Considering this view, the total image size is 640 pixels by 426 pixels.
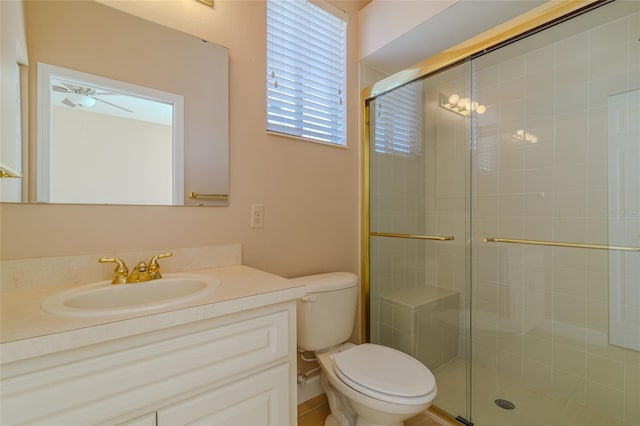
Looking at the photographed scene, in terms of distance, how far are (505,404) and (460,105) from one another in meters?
1.76

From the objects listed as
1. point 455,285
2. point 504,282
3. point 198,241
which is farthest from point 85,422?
point 504,282

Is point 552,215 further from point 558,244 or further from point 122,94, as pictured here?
point 122,94

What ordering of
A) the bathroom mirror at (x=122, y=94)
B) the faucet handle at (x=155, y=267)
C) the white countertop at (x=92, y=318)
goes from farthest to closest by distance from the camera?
the faucet handle at (x=155, y=267), the bathroom mirror at (x=122, y=94), the white countertop at (x=92, y=318)

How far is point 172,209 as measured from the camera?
1.18 metres

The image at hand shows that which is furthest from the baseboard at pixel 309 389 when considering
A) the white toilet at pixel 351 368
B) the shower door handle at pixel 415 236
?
the shower door handle at pixel 415 236

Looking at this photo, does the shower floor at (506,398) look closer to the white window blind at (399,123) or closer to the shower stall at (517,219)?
the shower stall at (517,219)

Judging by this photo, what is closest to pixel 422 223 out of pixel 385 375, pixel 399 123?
pixel 399 123

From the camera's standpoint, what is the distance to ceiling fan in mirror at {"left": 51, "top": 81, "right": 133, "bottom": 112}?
3.17ft

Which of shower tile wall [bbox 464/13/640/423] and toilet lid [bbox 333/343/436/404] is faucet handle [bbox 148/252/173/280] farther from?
shower tile wall [bbox 464/13/640/423]

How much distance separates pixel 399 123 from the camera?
6.39 ft

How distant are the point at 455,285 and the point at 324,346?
0.97m

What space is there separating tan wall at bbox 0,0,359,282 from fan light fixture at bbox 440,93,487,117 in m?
0.58

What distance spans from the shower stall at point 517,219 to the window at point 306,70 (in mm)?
264

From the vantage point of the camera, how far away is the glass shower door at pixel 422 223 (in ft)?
5.83
